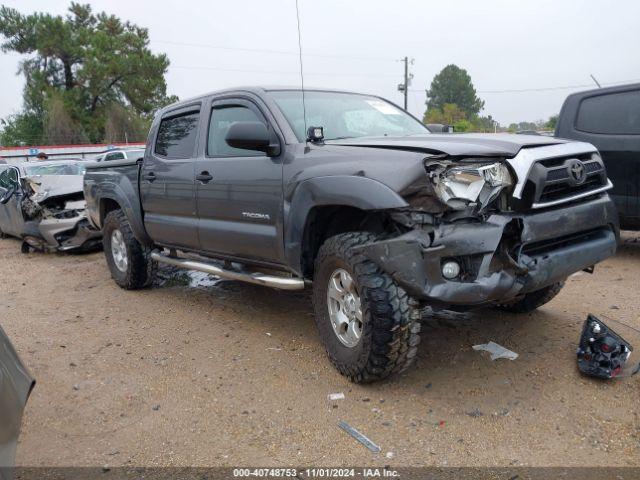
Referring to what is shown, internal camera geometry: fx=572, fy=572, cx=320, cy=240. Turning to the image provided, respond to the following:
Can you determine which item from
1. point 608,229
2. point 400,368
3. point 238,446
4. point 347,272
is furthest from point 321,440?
point 608,229

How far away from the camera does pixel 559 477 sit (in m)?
2.58

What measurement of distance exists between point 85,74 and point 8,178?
3789 cm

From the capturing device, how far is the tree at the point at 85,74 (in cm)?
4369

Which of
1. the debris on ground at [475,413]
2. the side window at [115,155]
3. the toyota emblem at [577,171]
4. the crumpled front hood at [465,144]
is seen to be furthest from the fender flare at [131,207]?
the side window at [115,155]

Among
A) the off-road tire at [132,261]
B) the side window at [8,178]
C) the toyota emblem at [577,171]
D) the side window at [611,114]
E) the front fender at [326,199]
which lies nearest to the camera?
the front fender at [326,199]

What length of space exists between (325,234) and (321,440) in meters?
1.41

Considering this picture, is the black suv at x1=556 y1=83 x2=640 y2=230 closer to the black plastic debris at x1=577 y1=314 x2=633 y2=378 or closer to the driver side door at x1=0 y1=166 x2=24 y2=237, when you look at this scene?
the black plastic debris at x1=577 y1=314 x2=633 y2=378

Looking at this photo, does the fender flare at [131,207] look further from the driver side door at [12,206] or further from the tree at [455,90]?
the tree at [455,90]

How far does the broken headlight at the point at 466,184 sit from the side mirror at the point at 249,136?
4.29 ft

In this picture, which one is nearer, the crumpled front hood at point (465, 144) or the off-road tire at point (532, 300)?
the crumpled front hood at point (465, 144)

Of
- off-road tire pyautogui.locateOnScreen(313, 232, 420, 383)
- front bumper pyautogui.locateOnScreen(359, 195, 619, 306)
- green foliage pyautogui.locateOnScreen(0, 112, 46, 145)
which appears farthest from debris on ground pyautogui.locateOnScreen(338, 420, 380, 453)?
green foliage pyautogui.locateOnScreen(0, 112, 46, 145)

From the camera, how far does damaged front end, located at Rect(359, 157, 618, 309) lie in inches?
117

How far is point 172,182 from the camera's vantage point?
16.9 ft

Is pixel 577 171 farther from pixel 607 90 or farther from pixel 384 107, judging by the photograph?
pixel 607 90
